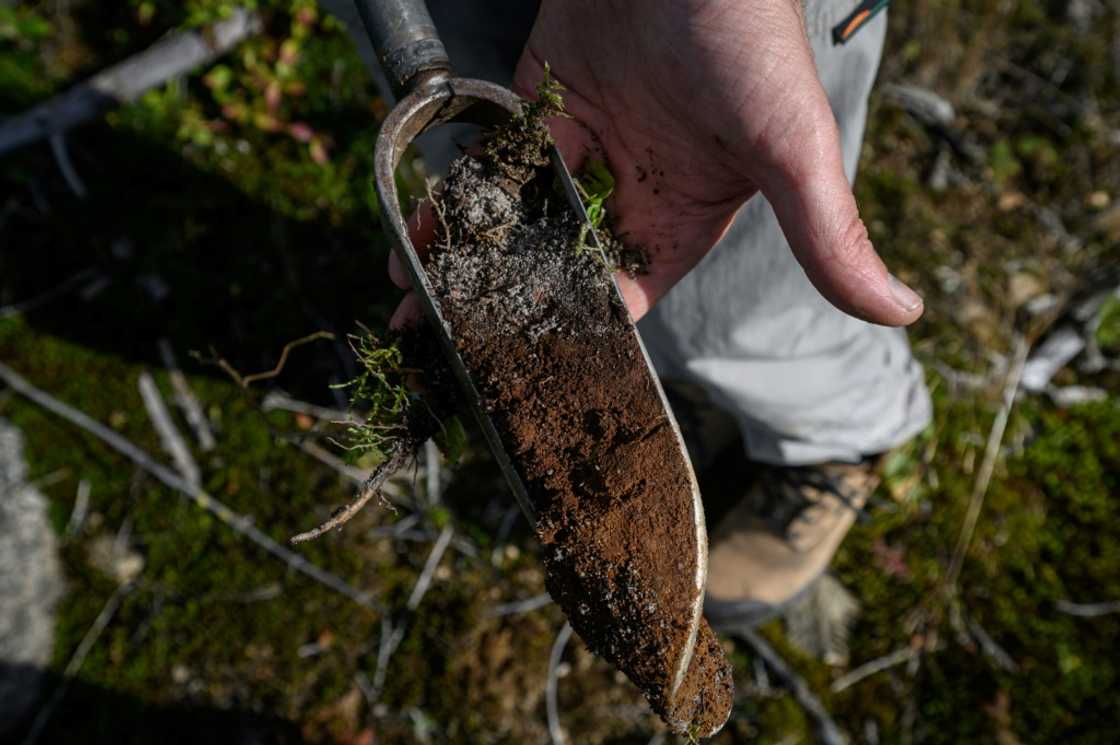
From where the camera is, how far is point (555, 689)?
344 centimetres

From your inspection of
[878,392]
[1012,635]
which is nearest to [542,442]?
[878,392]

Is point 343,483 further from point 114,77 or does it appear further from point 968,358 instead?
point 968,358

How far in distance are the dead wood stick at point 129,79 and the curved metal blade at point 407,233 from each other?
108 inches

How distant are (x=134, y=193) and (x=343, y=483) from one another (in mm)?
1945

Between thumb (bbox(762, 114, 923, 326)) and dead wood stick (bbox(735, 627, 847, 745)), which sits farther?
dead wood stick (bbox(735, 627, 847, 745))

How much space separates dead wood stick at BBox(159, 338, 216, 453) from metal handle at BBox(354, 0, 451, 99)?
2.31 m

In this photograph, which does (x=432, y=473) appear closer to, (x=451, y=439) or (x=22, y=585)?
(x=451, y=439)

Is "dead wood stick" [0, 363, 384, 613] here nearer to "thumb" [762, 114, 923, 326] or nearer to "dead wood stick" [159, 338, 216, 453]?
"dead wood stick" [159, 338, 216, 453]

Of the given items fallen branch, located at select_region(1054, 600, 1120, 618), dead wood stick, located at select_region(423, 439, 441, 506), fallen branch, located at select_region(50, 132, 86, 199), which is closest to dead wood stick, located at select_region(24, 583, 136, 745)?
dead wood stick, located at select_region(423, 439, 441, 506)

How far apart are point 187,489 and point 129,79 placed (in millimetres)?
2183

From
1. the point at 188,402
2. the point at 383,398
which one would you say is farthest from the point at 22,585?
the point at 383,398

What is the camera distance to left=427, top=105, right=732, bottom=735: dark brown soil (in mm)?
1875

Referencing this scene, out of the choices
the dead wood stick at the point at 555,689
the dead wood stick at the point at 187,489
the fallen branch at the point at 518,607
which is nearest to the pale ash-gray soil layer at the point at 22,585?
the dead wood stick at the point at 187,489

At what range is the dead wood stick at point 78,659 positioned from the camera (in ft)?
11.2
